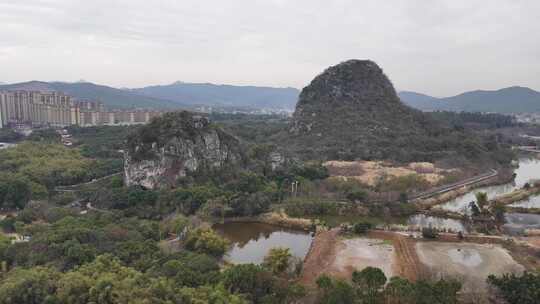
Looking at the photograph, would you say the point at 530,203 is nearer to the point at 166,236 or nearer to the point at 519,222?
the point at 519,222

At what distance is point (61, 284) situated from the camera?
507 inches

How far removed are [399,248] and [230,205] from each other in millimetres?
10834

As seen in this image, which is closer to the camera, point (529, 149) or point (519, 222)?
point (519, 222)

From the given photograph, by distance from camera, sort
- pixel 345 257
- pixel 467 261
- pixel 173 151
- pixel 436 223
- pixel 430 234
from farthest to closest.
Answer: pixel 173 151, pixel 436 223, pixel 430 234, pixel 345 257, pixel 467 261

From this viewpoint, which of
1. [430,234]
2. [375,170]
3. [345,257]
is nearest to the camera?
[345,257]

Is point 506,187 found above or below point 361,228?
above

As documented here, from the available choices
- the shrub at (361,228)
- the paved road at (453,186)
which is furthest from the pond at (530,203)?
the shrub at (361,228)

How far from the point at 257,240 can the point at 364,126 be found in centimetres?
3390

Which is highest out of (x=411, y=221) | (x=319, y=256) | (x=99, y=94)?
(x=99, y=94)

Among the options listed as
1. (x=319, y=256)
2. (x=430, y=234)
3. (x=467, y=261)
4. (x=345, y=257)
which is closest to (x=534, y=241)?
(x=430, y=234)

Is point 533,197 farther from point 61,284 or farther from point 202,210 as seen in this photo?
point 61,284

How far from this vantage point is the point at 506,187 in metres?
35.4

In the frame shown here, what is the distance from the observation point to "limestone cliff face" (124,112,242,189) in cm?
2875

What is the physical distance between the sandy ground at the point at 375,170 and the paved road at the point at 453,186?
49.1 inches
